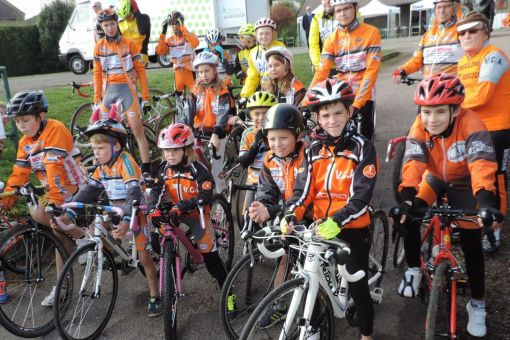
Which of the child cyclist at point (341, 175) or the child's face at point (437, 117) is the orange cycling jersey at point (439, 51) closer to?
the child's face at point (437, 117)

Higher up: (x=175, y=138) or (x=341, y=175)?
(x=175, y=138)

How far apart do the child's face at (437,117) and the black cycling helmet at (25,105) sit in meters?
3.55

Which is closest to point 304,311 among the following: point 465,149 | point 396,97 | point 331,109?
point 331,109

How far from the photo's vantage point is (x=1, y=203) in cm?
428

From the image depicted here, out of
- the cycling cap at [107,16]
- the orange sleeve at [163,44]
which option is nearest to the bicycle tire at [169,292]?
the cycling cap at [107,16]

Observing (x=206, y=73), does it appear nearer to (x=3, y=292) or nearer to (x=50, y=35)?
(x=3, y=292)

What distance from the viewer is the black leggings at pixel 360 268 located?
10.5ft

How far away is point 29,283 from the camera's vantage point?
4477mm

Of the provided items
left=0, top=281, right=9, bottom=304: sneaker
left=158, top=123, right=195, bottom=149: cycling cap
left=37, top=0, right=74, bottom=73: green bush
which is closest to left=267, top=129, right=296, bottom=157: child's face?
left=158, top=123, right=195, bottom=149: cycling cap

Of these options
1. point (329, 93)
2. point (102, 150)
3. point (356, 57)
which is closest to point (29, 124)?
point (102, 150)

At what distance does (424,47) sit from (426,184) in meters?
2.88

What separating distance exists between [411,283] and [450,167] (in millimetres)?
1015

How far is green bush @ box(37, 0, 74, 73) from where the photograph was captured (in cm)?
2688

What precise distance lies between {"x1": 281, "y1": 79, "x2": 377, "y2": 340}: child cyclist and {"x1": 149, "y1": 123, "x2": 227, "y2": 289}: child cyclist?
115 centimetres
